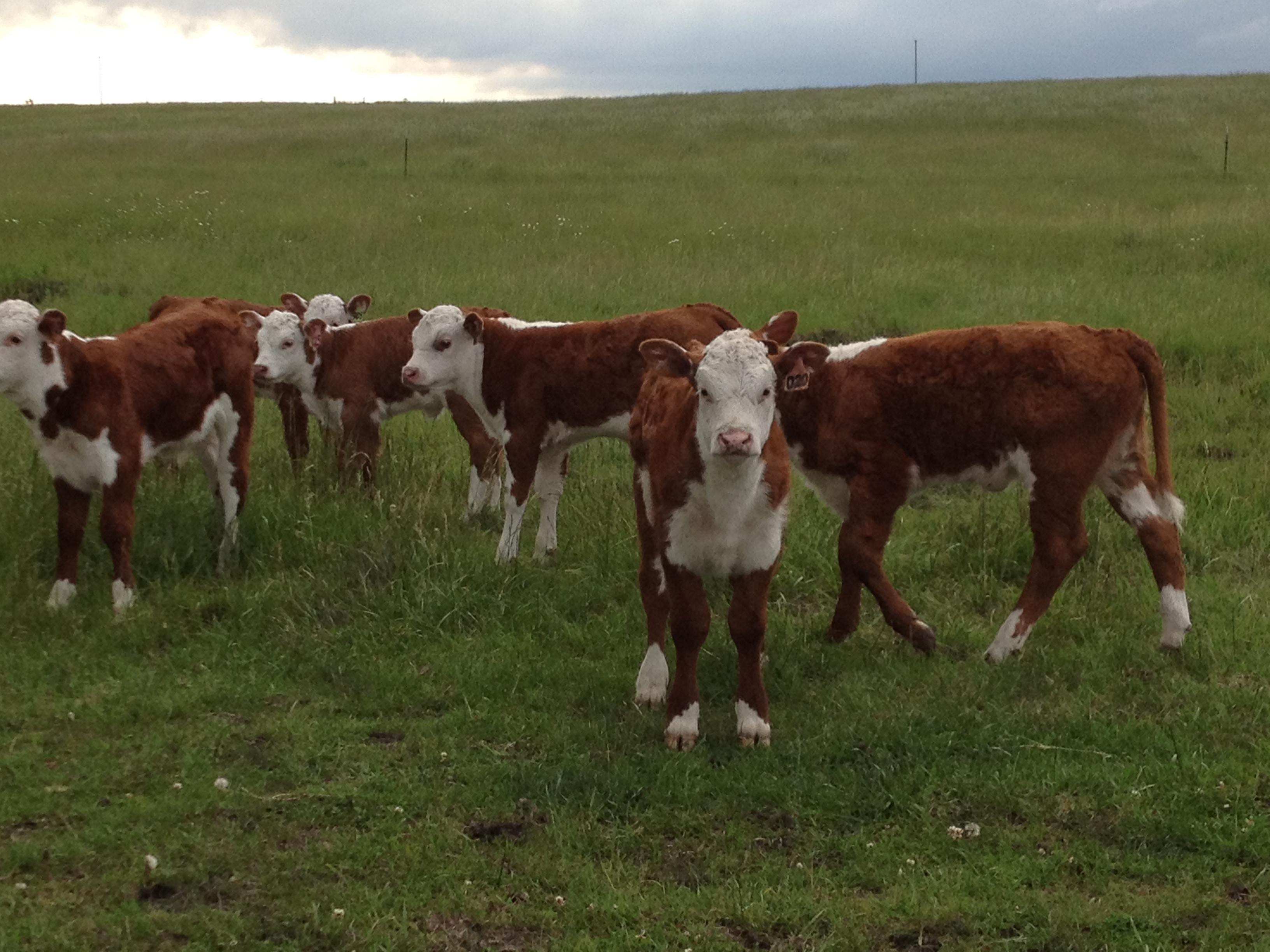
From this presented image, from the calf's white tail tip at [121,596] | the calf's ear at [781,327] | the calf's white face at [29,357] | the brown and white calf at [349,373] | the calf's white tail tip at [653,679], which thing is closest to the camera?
the calf's white tail tip at [653,679]

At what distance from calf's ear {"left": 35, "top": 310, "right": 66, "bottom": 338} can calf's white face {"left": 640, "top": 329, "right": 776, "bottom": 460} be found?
370 cm

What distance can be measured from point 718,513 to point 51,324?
165 inches

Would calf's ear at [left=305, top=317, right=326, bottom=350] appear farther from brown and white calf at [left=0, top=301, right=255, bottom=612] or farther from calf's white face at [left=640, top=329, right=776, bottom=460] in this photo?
calf's white face at [left=640, top=329, right=776, bottom=460]

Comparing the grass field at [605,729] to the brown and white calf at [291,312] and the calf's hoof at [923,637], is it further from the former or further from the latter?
the brown and white calf at [291,312]

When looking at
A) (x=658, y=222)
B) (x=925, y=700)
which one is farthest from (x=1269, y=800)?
(x=658, y=222)

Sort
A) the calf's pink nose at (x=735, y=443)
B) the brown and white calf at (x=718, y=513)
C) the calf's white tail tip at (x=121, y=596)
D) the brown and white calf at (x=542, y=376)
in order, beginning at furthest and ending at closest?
the brown and white calf at (x=542, y=376), the calf's white tail tip at (x=121, y=596), the brown and white calf at (x=718, y=513), the calf's pink nose at (x=735, y=443)

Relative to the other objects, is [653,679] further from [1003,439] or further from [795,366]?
[1003,439]

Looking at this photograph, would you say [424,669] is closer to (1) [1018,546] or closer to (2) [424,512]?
(2) [424,512]

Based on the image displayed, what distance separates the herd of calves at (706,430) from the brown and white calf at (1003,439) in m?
0.01

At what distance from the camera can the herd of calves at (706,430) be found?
6.07 m

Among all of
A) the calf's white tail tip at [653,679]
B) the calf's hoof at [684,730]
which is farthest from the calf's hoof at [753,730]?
the calf's white tail tip at [653,679]

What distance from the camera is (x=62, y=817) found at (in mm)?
5488

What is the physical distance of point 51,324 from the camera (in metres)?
7.74

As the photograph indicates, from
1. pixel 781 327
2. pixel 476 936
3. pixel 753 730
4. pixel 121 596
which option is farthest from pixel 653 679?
pixel 121 596
